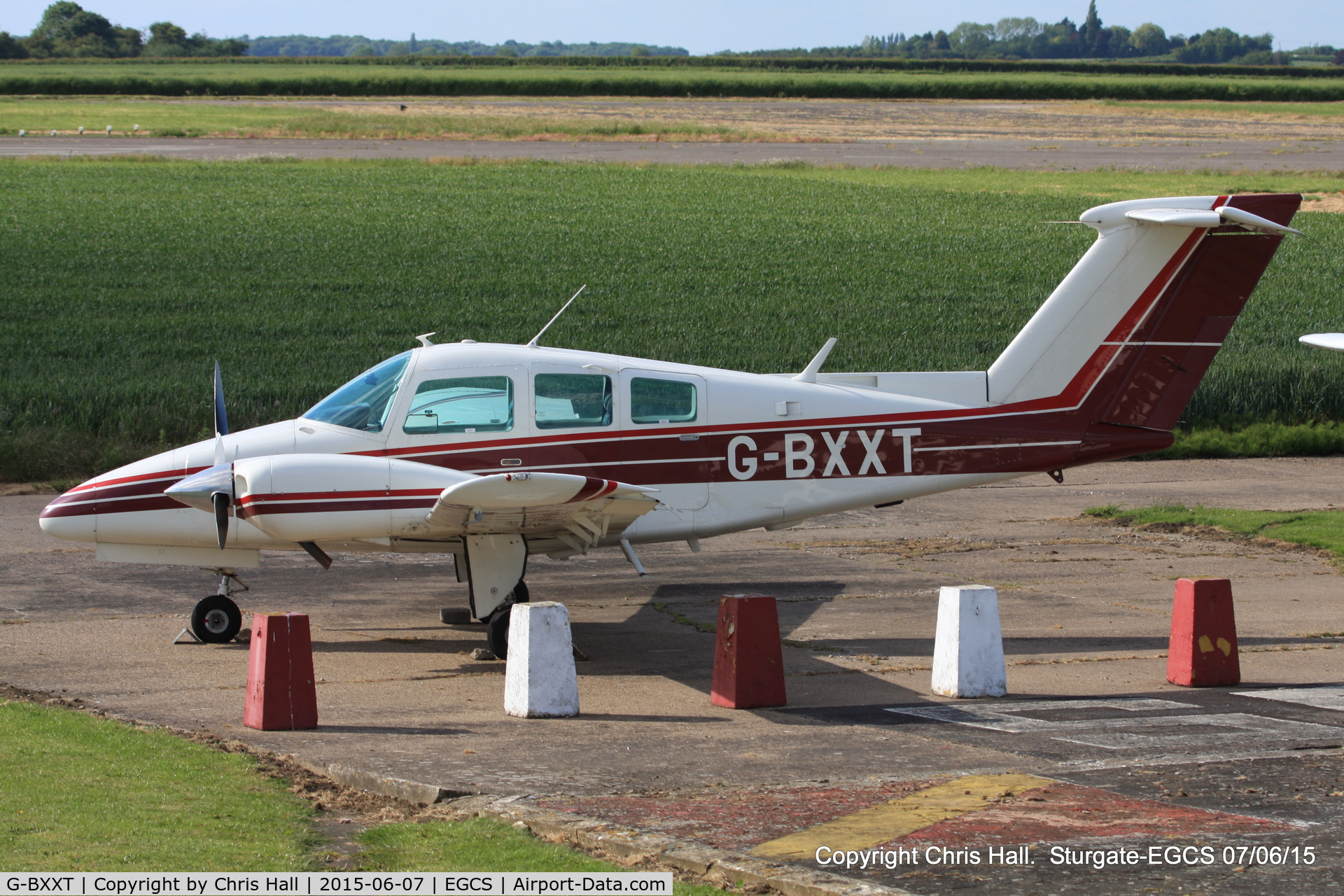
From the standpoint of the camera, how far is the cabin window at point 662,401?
11.3 metres

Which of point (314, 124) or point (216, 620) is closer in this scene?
point (216, 620)

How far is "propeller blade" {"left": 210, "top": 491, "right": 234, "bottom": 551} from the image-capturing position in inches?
387

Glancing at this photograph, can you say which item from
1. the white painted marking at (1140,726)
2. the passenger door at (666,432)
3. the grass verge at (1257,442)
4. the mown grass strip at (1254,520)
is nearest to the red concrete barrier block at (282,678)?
the passenger door at (666,432)

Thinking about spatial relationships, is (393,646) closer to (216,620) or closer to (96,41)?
(216,620)

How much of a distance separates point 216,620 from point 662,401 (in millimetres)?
4179

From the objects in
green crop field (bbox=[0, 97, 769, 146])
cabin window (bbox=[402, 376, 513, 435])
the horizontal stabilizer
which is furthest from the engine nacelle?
green crop field (bbox=[0, 97, 769, 146])

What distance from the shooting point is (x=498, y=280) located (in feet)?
94.5

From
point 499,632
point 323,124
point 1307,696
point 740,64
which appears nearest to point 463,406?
point 499,632

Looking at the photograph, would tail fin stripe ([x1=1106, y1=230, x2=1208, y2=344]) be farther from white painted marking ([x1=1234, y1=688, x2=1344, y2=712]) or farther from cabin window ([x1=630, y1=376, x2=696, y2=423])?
cabin window ([x1=630, y1=376, x2=696, y2=423])

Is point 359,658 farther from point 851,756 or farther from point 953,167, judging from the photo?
point 953,167

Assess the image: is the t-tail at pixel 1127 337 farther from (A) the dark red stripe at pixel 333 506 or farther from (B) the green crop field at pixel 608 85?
(B) the green crop field at pixel 608 85

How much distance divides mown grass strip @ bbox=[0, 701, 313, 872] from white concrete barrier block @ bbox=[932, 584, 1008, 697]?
472cm

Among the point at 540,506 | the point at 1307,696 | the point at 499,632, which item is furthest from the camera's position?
the point at 499,632

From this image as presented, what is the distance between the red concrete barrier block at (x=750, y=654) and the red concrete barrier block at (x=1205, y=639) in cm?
313
